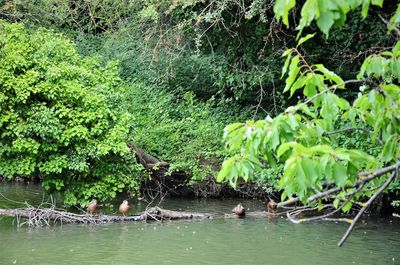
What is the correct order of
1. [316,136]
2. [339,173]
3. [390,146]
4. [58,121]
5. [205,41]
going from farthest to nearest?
[205,41] → [58,121] → [316,136] → [390,146] → [339,173]

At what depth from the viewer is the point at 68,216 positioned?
10867 mm

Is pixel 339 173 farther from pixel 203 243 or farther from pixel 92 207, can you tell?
pixel 92 207

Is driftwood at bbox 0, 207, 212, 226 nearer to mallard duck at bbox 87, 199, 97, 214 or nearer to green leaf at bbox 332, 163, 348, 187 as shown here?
mallard duck at bbox 87, 199, 97, 214

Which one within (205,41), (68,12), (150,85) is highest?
(68,12)

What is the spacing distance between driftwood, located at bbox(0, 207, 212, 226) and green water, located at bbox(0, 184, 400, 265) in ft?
0.63

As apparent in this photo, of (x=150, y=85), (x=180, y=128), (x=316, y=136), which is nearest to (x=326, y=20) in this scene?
(x=316, y=136)

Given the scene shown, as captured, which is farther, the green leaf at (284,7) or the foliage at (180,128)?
the foliage at (180,128)

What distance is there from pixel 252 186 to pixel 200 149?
151 centimetres

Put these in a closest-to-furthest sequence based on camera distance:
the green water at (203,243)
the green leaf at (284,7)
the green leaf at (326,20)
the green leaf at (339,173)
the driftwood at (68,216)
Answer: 1. the green leaf at (326,20)
2. the green leaf at (284,7)
3. the green leaf at (339,173)
4. the green water at (203,243)
5. the driftwood at (68,216)

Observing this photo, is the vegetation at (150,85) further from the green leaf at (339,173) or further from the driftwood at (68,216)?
the green leaf at (339,173)

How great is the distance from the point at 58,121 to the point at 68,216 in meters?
1.79

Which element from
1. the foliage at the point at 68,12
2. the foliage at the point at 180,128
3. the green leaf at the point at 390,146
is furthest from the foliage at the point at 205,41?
the green leaf at the point at 390,146

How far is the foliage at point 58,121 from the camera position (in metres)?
10.8

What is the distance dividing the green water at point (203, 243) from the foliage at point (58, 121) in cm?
111
